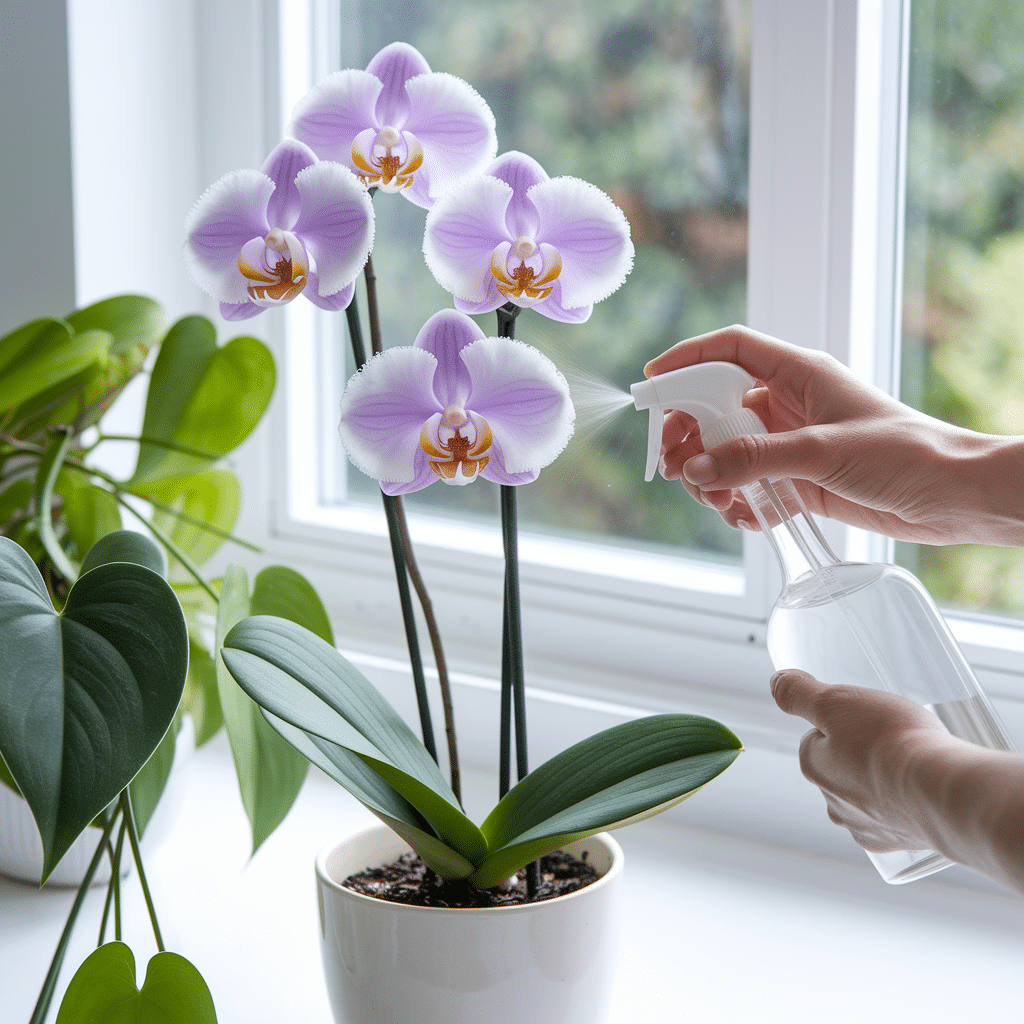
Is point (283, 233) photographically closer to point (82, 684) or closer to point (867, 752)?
point (82, 684)

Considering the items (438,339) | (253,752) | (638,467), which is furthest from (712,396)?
(638,467)

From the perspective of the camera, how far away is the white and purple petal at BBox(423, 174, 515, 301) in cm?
55

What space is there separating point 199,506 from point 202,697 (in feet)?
0.64

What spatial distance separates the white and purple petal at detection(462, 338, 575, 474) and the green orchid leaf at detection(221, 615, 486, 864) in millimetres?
148

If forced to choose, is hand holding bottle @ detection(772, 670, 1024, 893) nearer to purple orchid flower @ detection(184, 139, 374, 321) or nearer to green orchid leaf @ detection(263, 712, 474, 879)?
green orchid leaf @ detection(263, 712, 474, 879)

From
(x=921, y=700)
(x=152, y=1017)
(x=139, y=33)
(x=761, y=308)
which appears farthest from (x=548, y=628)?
(x=139, y=33)

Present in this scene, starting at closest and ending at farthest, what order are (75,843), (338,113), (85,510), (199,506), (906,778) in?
(906,778)
(338,113)
(75,843)
(85,510)
(199,506)

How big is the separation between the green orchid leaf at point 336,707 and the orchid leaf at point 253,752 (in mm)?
109

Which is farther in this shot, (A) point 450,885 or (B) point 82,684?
(A) point 450,885

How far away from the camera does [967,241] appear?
37.1 inches

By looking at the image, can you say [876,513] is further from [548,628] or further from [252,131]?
[252,131]

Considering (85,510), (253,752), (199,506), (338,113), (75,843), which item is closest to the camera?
(338,113)

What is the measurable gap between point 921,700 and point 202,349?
66 centimetres

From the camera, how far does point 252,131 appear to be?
126 centimetres
